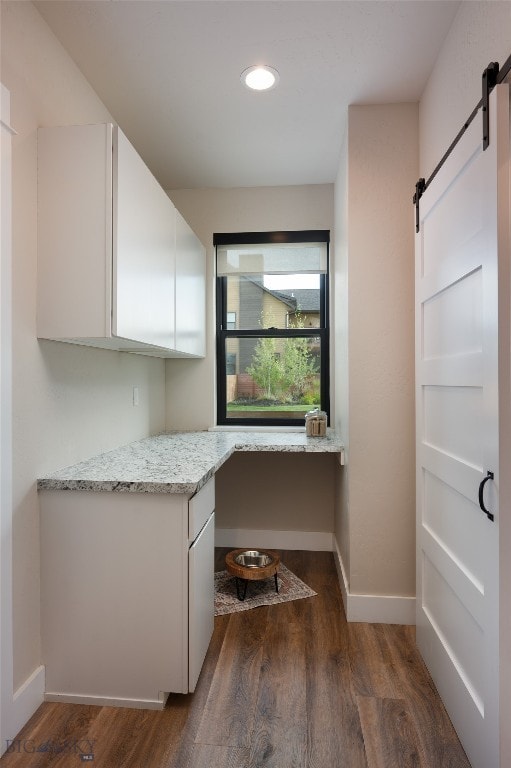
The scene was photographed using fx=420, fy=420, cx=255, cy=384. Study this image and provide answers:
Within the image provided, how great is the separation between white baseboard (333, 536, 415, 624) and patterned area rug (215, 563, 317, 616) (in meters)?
0.32

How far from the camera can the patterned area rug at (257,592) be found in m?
2.32

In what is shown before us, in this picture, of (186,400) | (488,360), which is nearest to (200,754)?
(488,360)

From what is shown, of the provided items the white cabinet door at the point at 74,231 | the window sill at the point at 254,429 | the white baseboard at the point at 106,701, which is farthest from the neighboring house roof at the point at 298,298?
the white baseboard at the point at 106,701

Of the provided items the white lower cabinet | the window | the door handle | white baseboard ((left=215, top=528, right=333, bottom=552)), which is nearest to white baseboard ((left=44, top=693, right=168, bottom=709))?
the white lower cabinet

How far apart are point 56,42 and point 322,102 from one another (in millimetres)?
1224

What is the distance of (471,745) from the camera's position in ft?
4.38

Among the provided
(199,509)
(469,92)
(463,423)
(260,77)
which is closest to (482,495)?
(463,423)

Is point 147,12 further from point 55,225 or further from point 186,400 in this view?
point 186,400

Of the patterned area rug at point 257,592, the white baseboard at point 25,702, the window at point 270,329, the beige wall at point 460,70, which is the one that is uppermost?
the beige wall at point 460,70

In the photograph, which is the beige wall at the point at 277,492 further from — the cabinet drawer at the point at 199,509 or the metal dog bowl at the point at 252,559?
the cabinet drawer at the point at 199,509

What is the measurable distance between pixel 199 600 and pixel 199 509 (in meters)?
0.36

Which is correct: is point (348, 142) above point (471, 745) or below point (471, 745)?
above

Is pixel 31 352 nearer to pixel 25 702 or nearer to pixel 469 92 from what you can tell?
pixel 25 702

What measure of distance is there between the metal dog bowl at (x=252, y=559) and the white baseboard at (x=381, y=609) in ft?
1.87
